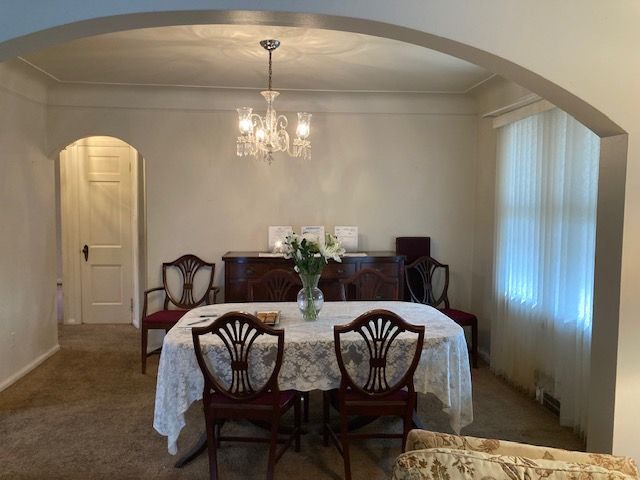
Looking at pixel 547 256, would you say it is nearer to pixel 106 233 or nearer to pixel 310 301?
pixel 310 301

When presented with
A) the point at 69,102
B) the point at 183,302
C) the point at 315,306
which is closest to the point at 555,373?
the point at 315,306

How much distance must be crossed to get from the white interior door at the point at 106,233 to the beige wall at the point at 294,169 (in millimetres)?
1298

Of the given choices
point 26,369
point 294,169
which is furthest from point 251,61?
point 26,369

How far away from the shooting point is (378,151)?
507cm

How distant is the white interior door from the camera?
615 cm

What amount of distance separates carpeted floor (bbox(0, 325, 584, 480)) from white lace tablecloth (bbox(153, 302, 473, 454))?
430 mm

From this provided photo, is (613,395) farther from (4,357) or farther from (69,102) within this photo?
(69,102)

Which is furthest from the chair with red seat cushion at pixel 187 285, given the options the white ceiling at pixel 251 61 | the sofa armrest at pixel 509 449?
the sofa armrest at pixel 509 449

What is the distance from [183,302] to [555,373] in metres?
3.25

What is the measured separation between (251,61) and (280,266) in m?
1.71

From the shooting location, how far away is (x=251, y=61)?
152 inches

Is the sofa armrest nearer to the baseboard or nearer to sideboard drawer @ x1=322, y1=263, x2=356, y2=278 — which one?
sideboard drawer @ x1=322, y1=263, x2=356, y2=278

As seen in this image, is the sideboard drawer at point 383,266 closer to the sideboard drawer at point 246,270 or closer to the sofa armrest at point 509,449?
the sideboard drawer at point 246,270

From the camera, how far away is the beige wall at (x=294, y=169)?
16.0 ft
